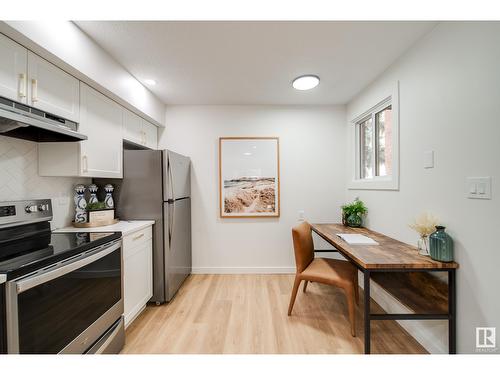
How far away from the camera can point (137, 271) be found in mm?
1986

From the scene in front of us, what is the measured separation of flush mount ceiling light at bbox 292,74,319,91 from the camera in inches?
88.7

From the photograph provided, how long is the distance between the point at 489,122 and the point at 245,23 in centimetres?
160

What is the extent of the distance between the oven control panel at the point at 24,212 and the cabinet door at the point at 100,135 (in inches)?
13.3

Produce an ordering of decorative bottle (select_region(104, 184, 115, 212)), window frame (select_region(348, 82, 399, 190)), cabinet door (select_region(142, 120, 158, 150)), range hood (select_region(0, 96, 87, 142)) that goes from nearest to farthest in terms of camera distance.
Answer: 1. range hood (select_region(0, 96, 87, 142))
2. window frame (select_region(348, 82, 399, 190))
3. decorative bottle (select_region(104, 184, 115, 212))
4. cabinet door (select_region(142, 120, 158, 150))

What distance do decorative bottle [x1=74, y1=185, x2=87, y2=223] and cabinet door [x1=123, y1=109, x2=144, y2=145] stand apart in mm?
659

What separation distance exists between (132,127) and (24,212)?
52.1 inches

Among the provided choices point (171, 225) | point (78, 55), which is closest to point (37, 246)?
point (171, 225)

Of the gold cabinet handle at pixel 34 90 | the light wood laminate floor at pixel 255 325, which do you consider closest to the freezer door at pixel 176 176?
the gold cabinet handle at pixel 34 90

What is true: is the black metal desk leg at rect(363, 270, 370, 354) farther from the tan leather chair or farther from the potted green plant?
the potted green plant

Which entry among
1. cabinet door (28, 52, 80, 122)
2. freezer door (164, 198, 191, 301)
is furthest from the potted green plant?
cabinet door (28, 52, 80, 122)

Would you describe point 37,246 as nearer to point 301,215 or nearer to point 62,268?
point 62,268

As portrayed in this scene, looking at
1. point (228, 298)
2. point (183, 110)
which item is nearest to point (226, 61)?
point (183, 110)

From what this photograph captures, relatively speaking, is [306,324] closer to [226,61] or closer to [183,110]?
[226,61]

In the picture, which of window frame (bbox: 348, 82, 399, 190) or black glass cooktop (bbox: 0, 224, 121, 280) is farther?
window frame (bbox: 348, 82, 399, 190)
